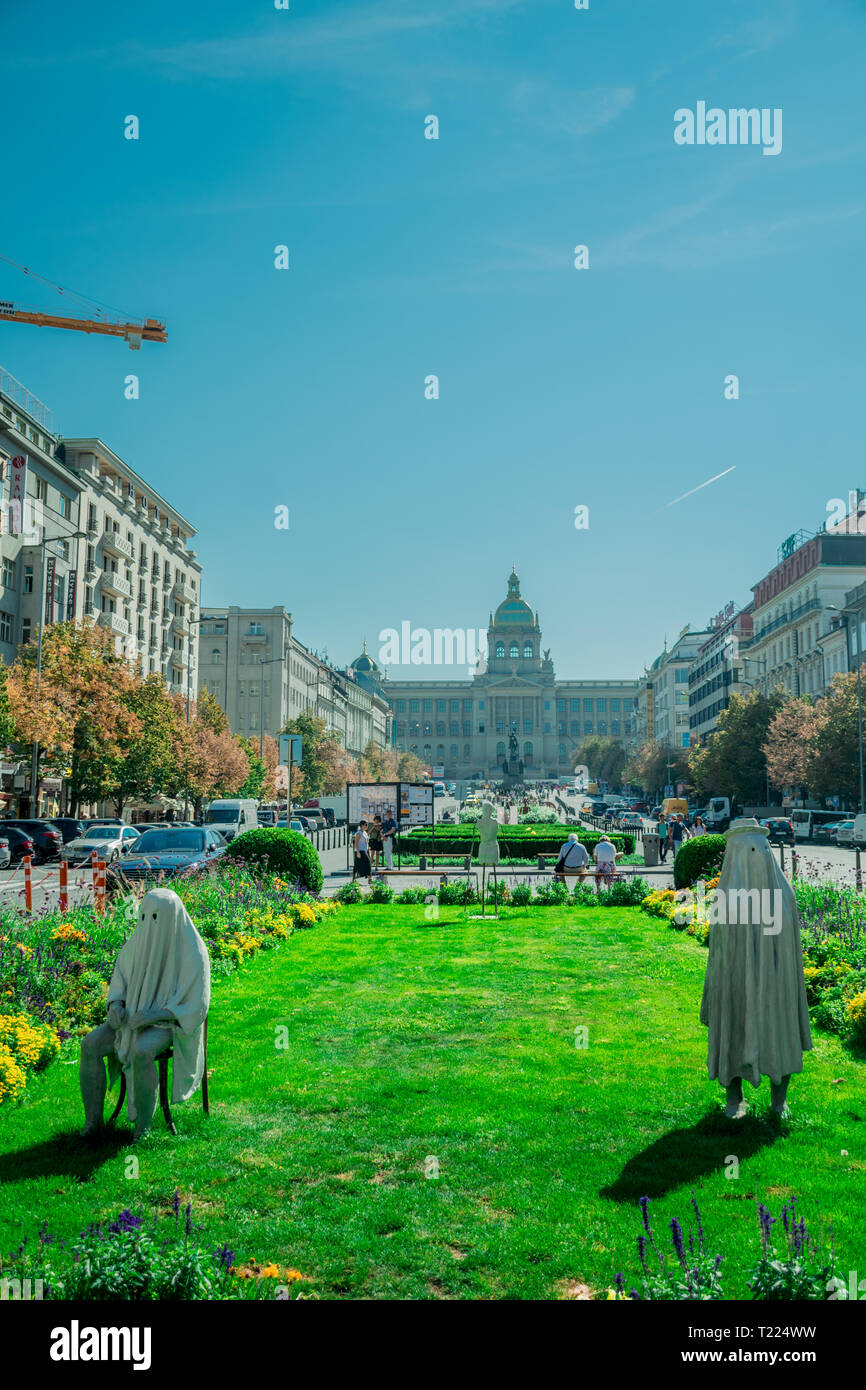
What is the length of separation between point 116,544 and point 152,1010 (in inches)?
2213

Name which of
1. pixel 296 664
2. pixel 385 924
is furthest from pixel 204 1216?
pixel 296 664

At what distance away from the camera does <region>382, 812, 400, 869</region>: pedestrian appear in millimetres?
30234

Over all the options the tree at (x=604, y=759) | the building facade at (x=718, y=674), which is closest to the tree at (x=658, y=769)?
the building facade at (x=718, y=674)

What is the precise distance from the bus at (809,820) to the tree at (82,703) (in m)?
30.1

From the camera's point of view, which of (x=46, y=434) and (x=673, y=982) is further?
(x=46, y=434)

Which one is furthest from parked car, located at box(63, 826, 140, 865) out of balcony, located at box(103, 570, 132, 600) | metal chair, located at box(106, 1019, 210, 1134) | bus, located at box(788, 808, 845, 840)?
bus, located at box(788, 808, 845, 840)

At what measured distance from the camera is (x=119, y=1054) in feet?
21.4

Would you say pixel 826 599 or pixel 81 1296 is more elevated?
pixel 826 599

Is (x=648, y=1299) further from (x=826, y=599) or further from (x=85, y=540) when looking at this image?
(x=826, y=599)

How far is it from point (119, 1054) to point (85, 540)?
5261 cm

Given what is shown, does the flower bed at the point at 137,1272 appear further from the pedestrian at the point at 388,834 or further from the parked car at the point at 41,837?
the parked car at the point at 41,837

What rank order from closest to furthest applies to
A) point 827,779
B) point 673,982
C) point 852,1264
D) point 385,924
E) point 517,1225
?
1. point 852,1264
2. point 517,1225
3. point 673,982
4. point 385,924
5. point 827,779

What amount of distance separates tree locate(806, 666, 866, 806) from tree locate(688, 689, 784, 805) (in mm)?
11725
